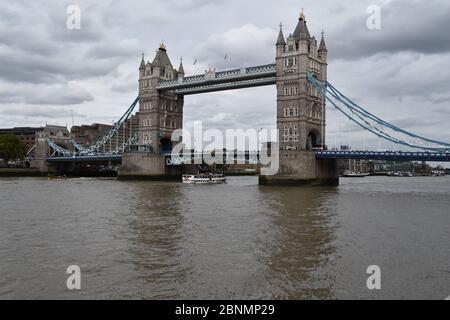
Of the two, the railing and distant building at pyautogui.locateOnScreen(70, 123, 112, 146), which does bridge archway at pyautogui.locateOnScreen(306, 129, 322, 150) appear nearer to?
the railing

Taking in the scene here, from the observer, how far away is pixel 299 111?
5797cm

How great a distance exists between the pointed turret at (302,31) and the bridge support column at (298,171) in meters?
15.6

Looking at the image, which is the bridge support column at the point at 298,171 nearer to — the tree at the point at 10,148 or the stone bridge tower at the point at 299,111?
the stone bridge tower at the point at 299,111

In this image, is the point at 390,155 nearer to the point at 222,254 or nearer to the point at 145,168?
the point at 145,168

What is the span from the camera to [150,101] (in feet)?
254

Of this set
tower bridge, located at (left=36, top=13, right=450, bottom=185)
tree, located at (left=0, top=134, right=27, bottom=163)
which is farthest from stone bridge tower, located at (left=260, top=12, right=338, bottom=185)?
tree, located at (left=0, top=134, right=27, bottom=163)

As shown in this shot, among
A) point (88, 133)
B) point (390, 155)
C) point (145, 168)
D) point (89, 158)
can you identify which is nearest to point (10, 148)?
point (89, 158)

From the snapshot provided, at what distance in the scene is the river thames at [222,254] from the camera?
10.7 meters

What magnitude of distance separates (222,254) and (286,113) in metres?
46.7

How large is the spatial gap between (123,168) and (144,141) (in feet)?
20.3

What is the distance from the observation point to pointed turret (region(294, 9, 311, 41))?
57.9m

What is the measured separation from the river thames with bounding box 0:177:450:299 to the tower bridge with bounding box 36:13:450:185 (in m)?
30.1

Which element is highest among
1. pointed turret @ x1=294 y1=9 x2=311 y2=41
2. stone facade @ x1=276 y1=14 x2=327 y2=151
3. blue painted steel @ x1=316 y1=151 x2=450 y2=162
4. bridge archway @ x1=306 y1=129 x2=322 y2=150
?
pointed turret @ x1=294 y1=9 x2=311 y2=41
